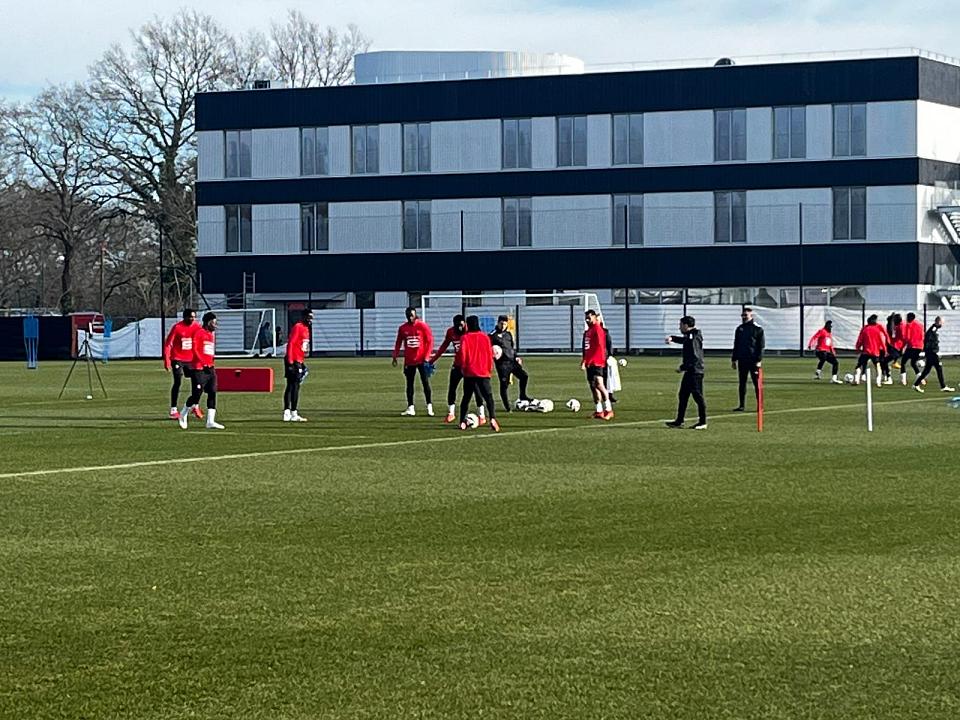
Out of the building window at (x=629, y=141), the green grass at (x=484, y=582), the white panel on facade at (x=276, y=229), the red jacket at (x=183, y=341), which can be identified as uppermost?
the building window at (x=629, y=141)

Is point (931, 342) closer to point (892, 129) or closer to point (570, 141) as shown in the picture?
point (892, 129)

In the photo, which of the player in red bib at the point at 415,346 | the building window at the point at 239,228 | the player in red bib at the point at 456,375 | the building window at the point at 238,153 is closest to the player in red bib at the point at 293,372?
the player in red bib at the point at 415,346

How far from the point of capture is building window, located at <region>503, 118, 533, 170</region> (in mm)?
76375

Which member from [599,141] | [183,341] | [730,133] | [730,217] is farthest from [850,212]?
[183,341]

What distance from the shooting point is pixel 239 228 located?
3177 inches

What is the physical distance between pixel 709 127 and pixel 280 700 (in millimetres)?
68612

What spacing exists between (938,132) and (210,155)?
3350cm

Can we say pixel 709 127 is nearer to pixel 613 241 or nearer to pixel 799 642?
pixel 613 241

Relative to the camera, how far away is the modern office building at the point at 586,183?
237 ft

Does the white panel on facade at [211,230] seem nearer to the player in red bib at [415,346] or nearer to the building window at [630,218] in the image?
the building window at [630,218]

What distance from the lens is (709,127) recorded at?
74.0 m

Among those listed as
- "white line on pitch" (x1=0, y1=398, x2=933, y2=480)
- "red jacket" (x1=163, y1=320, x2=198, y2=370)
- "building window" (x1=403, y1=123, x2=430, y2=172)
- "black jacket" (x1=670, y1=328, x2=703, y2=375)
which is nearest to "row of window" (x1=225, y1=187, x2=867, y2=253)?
"building window" (x1=403, y1=123, x2=430, y2=172)

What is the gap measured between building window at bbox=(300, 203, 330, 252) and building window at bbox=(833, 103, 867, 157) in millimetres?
23532

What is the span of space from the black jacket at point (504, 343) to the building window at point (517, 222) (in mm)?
46572
